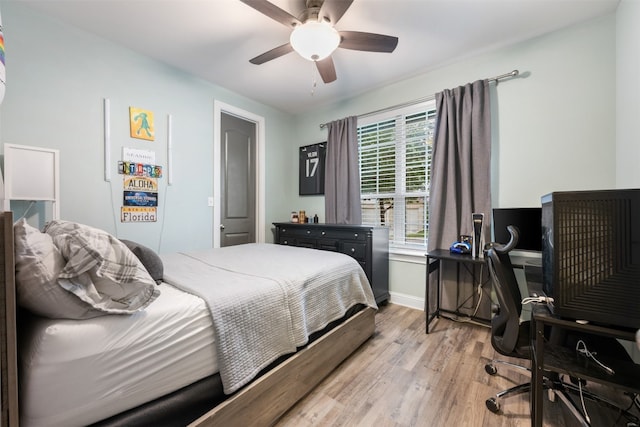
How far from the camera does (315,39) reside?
1768mm

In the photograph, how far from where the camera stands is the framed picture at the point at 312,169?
3.72m

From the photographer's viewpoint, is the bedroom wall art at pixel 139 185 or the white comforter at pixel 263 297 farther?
the bedroom wall art at pixel 139 185

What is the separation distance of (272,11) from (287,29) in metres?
0.58

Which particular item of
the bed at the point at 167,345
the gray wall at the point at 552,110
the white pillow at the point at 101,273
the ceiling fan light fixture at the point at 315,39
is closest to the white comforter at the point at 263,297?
the bed at the point at 167,345

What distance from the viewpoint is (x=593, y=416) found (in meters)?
1.35

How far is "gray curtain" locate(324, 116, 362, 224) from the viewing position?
3.30 metres

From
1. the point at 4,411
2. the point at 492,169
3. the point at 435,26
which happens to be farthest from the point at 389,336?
the point at 435,26

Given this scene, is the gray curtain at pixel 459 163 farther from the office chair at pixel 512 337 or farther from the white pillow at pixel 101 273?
the white pillow at pixel 101 273

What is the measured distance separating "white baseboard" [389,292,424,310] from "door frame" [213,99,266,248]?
194 cm

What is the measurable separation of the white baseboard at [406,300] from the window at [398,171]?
0.58 meters

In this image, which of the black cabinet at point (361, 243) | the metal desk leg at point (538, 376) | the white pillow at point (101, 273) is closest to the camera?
the white pillow at point (101, 273)

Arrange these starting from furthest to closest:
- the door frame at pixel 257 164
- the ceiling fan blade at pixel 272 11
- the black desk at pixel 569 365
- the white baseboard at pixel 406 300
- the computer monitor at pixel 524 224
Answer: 1. the door frame at pixel 257 164
2. the white baseboard at pixel 406 300
3. the computer monitor at pixel 524 224
4. the ceiling fan blade at pixel 272 11
5. the black desk at pixel 569 365

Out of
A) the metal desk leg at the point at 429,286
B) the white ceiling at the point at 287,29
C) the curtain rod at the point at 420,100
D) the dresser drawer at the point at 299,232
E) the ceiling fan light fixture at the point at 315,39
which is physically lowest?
the metal desk leg at the point at 429,286

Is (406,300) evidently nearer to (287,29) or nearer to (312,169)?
(312,169)
